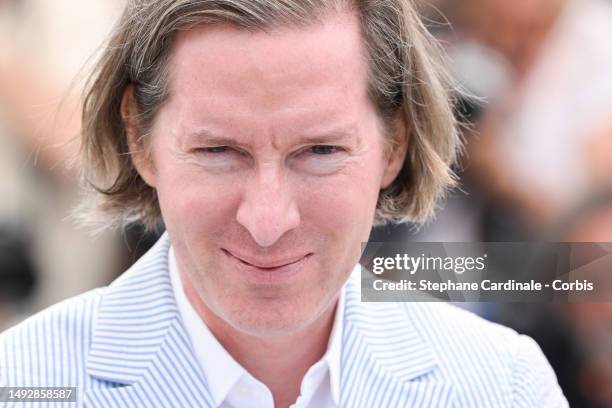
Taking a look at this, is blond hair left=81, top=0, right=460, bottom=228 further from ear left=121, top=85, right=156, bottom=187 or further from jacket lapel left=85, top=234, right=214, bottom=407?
jacket lapel left=85, top=234, right=214, bottom=407

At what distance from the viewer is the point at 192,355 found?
1616 millimetres

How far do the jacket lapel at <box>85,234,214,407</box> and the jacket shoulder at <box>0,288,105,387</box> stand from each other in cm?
2

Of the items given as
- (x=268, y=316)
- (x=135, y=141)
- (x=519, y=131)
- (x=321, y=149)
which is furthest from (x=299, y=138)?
(x=519, y=131)

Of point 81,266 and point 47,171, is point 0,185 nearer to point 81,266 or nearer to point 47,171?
point 47,171

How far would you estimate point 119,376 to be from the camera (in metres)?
1.59

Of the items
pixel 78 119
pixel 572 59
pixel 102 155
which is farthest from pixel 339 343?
pixel 572 59

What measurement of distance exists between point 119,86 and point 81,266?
1.07 m

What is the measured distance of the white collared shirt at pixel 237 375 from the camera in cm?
160

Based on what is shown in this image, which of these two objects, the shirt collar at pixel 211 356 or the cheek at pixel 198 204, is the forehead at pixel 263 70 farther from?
the shirt collar at pixel 211 356

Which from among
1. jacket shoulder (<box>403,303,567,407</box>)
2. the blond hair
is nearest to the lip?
the blond hair

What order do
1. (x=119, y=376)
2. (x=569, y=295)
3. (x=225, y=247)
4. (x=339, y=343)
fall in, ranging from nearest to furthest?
1. (x=225, y=247)
2. (x=119, y=376)
3. (x=339, y=343)
4. (x=569, y=295)

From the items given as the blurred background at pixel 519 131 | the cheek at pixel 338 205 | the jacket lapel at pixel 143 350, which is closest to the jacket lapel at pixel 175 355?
the jacket lapel at pixel 143 350

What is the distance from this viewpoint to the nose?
140cm

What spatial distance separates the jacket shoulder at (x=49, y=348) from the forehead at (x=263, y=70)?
16.7 inches
